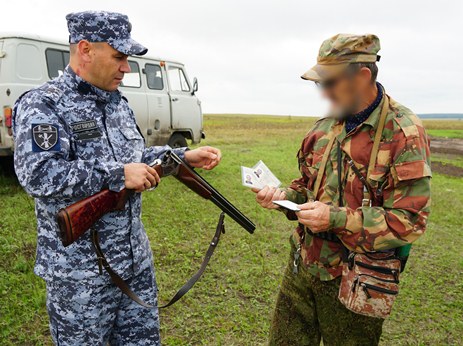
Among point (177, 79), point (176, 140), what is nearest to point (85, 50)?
point (176, 140)

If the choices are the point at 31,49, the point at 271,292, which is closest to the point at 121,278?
the point at 271,292

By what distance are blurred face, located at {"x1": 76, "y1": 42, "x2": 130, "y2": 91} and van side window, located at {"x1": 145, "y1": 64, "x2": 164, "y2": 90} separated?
301 inches

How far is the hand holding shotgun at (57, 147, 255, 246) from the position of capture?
1833 mm

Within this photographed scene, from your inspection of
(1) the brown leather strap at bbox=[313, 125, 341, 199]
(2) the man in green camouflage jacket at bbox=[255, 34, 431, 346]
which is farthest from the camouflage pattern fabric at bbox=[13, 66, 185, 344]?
(1) the brown leather strap at bbox=[313, 125, 341, 199]

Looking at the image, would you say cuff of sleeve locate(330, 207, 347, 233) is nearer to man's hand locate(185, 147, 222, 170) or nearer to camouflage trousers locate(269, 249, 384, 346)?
camouflage trousers locate(269, 249, 384, 346)

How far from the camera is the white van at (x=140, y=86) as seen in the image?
709 centimetres

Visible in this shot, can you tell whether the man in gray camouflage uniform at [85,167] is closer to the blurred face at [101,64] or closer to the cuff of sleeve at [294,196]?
the blurred face at [101,64]

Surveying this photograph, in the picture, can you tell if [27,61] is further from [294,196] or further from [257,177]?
[294,196]

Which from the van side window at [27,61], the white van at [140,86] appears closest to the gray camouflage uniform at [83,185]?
the white van at [140,86]

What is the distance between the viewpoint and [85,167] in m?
1.90

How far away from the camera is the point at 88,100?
6.88 ft

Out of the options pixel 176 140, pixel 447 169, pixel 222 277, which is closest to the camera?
pixel 222 277

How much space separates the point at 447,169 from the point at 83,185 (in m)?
14.7

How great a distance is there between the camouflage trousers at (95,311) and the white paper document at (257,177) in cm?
83
